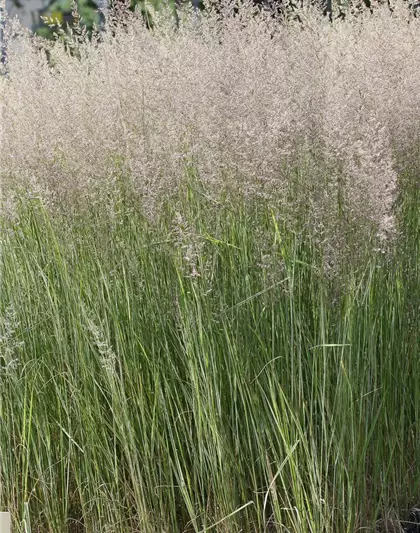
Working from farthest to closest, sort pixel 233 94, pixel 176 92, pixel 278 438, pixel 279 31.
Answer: pixel 279 31 < pixel 176 92 < pixel 233 94 < pixel 278 438

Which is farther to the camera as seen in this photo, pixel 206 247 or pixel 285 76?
pixel 285 76

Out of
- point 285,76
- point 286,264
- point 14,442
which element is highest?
point 285,76

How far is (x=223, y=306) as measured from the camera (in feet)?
8.38

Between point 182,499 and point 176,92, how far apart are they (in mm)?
1208

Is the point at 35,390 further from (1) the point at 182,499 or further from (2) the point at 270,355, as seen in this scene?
(2) the point at 270,355

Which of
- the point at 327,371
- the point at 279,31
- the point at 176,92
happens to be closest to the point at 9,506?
the point at 327,371

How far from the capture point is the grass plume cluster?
2.45 m

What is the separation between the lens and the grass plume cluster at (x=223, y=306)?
2.45 meters

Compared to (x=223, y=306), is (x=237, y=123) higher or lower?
higher

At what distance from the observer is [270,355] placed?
8.47 feet

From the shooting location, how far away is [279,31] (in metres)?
3.52

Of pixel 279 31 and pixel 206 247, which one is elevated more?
pixel 279 31

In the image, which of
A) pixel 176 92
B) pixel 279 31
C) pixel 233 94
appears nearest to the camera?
pixel 233 94

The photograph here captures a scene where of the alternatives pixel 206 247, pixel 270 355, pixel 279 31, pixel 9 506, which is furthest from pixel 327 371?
pixel 279 31
